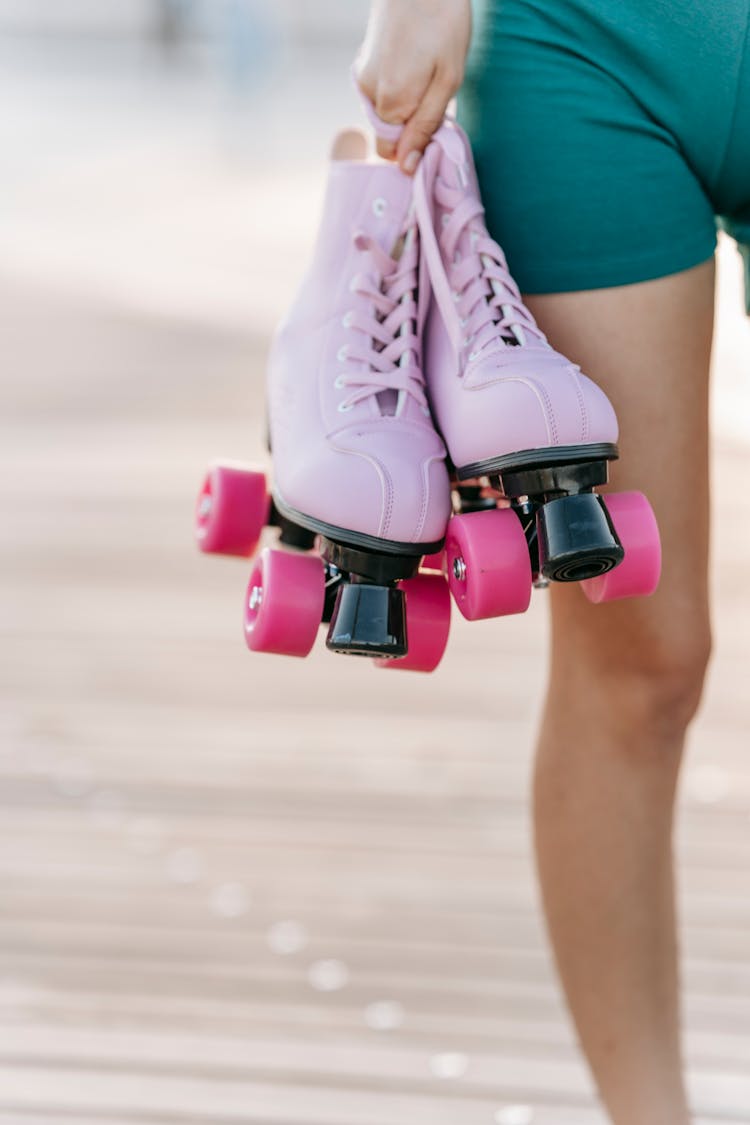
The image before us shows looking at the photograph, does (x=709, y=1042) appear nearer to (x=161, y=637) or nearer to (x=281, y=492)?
(x=281, y=492)

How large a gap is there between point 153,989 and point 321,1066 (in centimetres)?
26

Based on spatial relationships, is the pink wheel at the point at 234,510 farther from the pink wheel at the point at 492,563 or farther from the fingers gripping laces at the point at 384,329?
the pink wheel at the point at 492,563

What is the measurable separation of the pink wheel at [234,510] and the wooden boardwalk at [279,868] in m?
0.70

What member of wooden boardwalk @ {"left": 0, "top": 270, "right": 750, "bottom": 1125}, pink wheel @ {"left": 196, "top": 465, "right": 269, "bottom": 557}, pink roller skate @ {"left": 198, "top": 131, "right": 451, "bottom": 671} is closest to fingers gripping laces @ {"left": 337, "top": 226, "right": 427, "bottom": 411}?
pink roller skate @ {"left": 198, "top": 131, "right": 451, "bottom": 671}

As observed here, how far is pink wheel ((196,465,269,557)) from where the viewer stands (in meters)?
1.40

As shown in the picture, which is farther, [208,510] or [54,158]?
[54,158]

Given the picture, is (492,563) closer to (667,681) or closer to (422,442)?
(422,442)

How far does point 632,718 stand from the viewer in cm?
133

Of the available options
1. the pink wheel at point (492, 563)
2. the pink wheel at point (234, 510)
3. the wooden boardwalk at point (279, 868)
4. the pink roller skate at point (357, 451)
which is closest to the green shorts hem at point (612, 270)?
the pink roller skate at point (357, 451)

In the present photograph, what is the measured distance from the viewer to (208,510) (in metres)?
1.42

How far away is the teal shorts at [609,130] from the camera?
3.75ft

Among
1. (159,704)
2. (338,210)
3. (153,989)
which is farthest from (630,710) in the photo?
(159,704)

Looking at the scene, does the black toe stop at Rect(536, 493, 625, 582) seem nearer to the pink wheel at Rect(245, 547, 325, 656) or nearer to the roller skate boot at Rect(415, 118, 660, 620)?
the roller skate boot at Rect(415, 118, 660, 620)

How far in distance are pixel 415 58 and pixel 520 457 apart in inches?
13.1
